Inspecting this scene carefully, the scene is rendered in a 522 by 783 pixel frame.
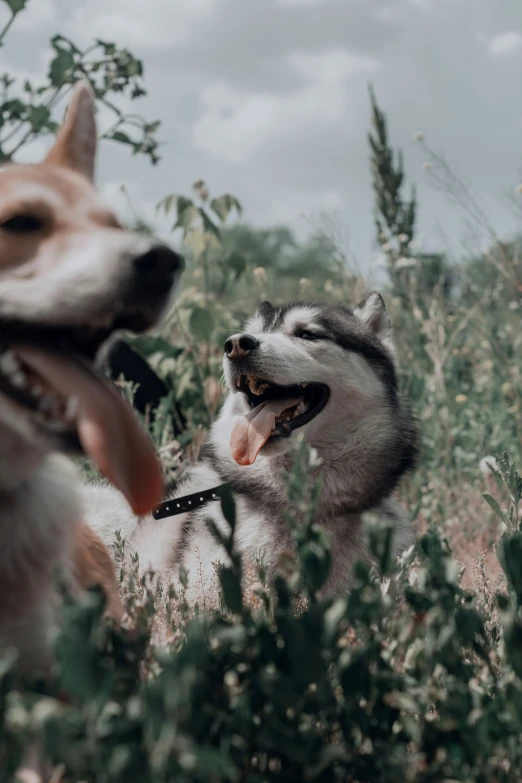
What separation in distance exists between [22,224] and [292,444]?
6.47 ft

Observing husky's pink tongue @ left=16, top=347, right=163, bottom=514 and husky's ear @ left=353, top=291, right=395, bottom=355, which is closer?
husky's pink tongue @ left=16, top=347, right=163, bottom=514

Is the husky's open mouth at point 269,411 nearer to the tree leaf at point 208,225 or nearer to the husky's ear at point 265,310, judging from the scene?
the husky's ear at point 265,310

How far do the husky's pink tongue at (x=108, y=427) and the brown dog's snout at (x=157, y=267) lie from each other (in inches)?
8.4

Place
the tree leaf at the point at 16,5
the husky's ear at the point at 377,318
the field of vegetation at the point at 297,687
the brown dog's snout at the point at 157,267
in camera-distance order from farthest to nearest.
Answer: the husky's ear at the point at 377,318 < the tree leaf at the point at 16,5 < the brown dog's snout at the point at 157,267 < the field of vegetation at the point at 297,687

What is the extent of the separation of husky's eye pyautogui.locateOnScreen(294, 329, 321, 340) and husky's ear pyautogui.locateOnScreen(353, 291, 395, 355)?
0.41 meters

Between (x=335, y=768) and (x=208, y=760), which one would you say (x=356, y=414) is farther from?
(x=208, y=760)

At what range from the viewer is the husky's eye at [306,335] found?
12.5ft

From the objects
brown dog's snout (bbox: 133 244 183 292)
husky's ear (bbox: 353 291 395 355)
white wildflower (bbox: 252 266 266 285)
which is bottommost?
white wildflower (bbox: 252 266 266 285)

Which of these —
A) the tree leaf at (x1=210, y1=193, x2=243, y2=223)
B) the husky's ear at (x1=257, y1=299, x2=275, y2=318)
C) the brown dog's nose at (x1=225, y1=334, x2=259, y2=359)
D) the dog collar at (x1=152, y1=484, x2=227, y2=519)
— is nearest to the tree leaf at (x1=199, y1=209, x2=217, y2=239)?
the tree leaf at (x1=210, y1=193, x2=243, y2=223)

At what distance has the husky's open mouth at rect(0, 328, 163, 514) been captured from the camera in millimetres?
1377

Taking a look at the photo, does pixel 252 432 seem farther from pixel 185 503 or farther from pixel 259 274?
pixel 259 274

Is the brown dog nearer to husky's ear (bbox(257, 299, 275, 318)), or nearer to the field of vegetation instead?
the field of vegetation

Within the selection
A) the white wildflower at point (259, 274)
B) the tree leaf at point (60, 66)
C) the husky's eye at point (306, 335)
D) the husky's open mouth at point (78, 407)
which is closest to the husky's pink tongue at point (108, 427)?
the husky's open mouth at point (78, 407)

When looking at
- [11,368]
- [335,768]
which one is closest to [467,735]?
[335,768]
